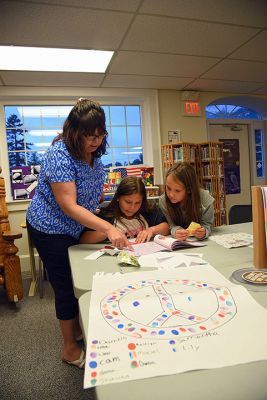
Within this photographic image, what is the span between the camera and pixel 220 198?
3.43m

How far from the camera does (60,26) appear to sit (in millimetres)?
1931

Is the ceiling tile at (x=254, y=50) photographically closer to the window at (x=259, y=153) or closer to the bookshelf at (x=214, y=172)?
the bookshelf at (x=214, y=172)

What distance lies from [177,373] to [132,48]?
2452 millimetres

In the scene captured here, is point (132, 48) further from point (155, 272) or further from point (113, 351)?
point (113, 351)

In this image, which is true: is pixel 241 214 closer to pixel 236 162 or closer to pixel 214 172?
pixel 214 172

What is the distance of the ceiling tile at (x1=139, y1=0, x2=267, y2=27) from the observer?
69.8 inches

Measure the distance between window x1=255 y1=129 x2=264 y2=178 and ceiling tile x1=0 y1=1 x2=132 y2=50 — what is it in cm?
312

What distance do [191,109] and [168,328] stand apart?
353 cm

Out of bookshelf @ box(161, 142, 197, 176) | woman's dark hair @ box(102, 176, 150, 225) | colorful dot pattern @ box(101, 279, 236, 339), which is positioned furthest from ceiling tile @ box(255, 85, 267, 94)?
colorful dot pattern @ box(101, 279, 236, 339)

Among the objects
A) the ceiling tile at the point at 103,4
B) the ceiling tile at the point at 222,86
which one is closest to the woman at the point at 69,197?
the ceiling tile at the point at 103,4

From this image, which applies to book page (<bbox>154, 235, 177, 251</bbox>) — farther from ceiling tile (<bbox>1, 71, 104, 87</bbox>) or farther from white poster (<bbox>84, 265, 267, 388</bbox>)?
ceiling tile (<bbox>1, 71, 104, 87</bbox>)

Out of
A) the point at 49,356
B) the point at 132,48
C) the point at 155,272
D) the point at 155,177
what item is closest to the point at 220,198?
the point at 155,177

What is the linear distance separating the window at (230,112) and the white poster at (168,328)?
398 centimetres

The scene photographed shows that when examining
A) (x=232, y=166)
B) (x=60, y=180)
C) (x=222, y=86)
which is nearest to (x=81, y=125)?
(x=60, y=180)
